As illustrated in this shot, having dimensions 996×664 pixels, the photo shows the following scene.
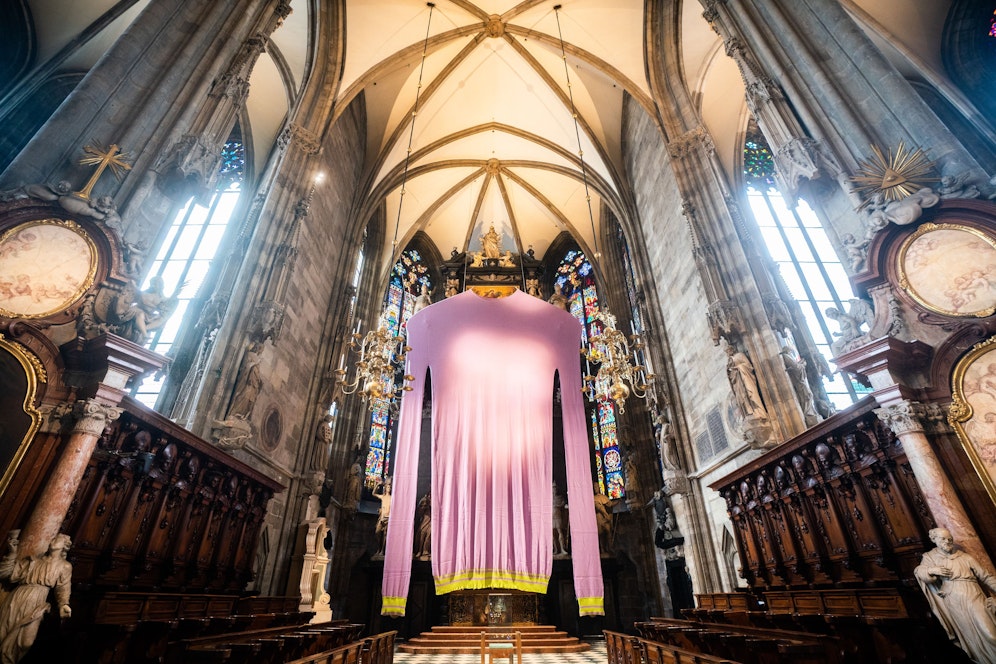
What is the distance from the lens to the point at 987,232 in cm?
437

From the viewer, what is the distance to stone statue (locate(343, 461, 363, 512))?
1179cm

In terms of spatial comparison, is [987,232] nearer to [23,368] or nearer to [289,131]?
[23,368]

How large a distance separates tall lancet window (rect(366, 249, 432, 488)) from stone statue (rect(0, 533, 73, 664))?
28.3 ft

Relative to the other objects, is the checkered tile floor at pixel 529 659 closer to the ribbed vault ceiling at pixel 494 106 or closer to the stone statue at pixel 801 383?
the stone statue at pixel 801 383

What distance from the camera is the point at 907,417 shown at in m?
4.11

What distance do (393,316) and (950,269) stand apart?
15.0 m

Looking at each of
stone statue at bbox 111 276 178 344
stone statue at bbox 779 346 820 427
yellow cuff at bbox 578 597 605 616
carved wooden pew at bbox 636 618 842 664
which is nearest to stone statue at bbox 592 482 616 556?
yellow cuff at bbox 578 597 605 616

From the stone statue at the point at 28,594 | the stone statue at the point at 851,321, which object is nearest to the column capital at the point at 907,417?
the stone statue at the point at 851,321

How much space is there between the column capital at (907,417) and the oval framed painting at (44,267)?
306 inches

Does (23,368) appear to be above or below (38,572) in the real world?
above

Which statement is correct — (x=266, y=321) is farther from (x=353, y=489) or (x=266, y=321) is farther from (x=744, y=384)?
(x=744, y=384)

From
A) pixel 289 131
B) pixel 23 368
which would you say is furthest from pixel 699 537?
pixel 289 131

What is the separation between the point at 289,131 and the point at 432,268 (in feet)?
31.6

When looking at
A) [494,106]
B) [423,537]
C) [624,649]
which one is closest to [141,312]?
[624,649]
